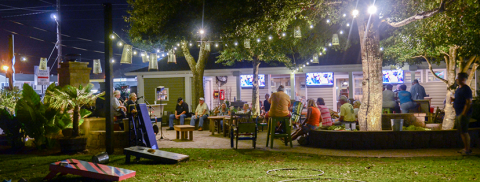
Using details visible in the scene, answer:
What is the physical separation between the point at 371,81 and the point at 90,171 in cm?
697

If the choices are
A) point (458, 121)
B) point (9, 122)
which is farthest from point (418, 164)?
point (9, 122)

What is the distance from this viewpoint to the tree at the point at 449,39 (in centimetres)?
870

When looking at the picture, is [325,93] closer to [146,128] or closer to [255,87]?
[255,87]

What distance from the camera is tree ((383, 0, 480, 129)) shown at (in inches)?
343

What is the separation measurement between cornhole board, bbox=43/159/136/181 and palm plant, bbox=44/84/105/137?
11.5 feet

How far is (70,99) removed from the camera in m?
8.92

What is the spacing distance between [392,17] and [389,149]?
14.2 feet

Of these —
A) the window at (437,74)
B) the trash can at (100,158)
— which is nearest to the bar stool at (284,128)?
the trash can at (100,158)

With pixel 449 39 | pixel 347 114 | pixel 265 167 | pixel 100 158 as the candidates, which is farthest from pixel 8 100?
pixel 449 39

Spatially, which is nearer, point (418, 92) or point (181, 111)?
point (418, 92)

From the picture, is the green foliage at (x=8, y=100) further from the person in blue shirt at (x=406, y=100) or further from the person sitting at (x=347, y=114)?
the person in blue shirt at (x=406, y=100)

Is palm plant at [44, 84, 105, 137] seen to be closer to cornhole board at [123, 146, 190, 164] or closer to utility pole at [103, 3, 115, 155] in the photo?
utility pole at [103, 3, 115, 155]

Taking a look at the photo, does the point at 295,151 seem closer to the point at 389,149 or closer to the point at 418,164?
the point at 389,149

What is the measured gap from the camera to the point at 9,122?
9.52 meters
